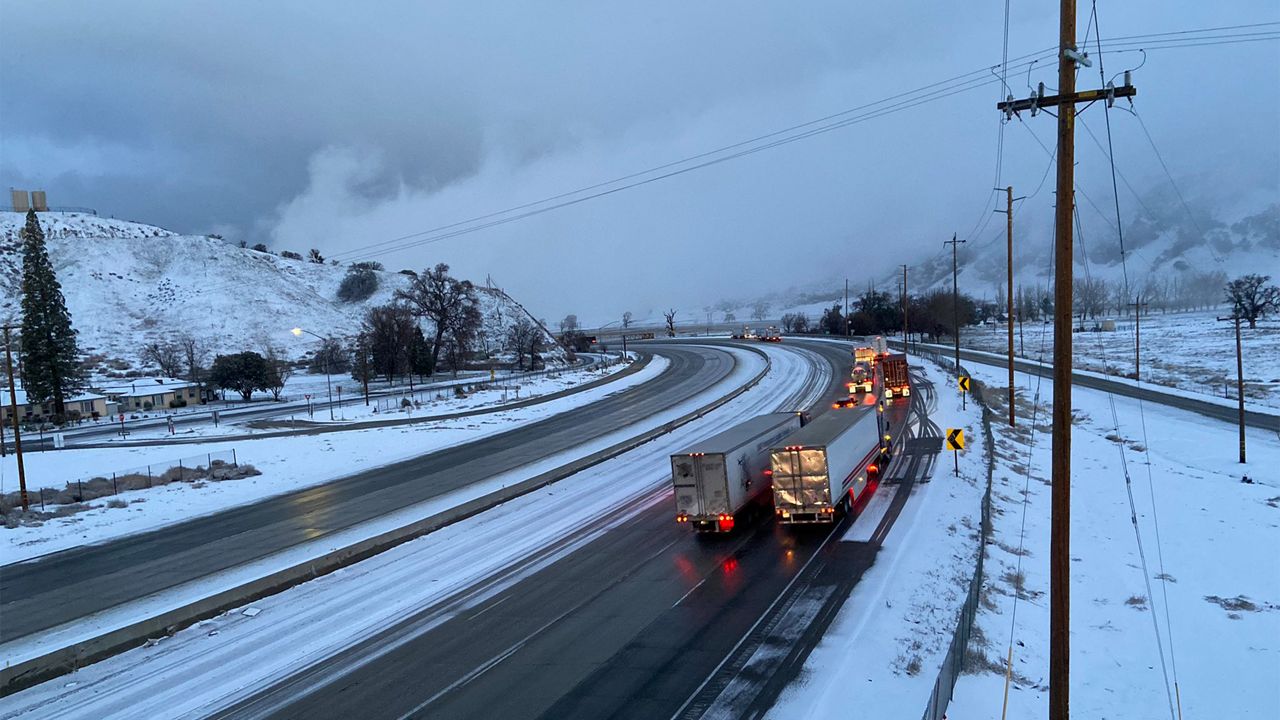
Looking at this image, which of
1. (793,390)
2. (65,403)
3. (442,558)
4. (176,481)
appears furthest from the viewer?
(65,403)

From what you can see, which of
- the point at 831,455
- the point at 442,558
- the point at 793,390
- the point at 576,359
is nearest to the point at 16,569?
the point at 442,558

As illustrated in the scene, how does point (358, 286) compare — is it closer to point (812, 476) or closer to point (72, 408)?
point (72, 408)

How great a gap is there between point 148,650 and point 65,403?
6542 centimetres

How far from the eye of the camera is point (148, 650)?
1628 cm

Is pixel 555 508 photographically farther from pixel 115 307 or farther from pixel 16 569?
pixel 115 307

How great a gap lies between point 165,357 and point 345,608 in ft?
315

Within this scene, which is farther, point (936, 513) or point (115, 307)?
point (115, 307)

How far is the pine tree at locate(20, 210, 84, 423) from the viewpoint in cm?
6588

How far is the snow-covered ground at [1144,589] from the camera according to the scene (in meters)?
14.5

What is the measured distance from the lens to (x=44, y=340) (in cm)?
6656

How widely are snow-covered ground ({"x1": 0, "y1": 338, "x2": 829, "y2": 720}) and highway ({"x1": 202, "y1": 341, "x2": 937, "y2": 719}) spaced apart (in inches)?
29.0

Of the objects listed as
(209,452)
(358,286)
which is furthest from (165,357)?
(209,452)

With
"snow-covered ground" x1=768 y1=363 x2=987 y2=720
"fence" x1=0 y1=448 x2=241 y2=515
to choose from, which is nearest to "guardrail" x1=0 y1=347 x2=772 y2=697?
"snow-covered ground" x1=768 y1=363 x2=987 y2=720

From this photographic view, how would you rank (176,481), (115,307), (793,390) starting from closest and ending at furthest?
(176,481) → (793,390) → (115,307)
